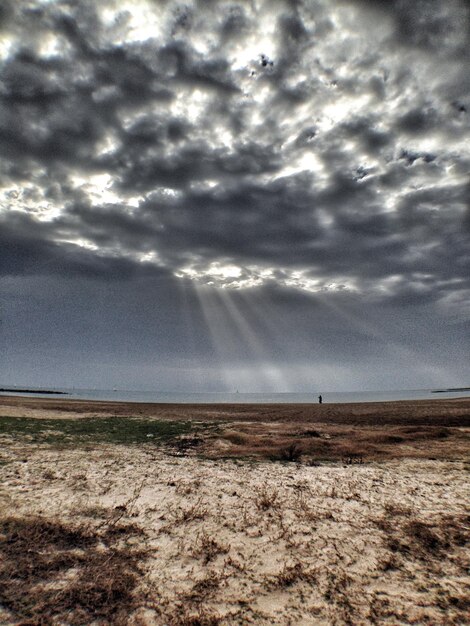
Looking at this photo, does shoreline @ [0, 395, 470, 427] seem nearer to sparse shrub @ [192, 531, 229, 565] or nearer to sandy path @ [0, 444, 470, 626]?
sandy path @ [0, 444, 470, 626]

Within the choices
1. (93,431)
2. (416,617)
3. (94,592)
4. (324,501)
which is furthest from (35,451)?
(416,617)

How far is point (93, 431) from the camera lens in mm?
19938

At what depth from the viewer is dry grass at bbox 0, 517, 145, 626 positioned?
13.4 ft

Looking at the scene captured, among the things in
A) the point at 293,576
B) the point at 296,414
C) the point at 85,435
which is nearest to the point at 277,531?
the point at 293,576

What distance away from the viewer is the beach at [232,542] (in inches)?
166

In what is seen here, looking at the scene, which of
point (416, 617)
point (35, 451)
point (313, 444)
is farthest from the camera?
point (313, 444)

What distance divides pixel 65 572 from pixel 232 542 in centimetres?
282

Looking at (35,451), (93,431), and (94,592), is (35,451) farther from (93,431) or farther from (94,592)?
(94,592)

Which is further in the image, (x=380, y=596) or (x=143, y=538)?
(x=143, y=538)

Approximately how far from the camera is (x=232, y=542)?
592cm

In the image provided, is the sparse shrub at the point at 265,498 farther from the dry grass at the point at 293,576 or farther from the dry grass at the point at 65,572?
the dry grass at the point at 65,572

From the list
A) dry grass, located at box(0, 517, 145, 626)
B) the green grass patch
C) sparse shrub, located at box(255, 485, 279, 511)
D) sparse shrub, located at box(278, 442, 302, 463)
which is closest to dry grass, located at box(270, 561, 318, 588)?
dry grass, located at box(0, 517, 145, 626)

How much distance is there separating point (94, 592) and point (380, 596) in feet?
13.3

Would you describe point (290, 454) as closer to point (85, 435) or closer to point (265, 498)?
point (265, 498)
